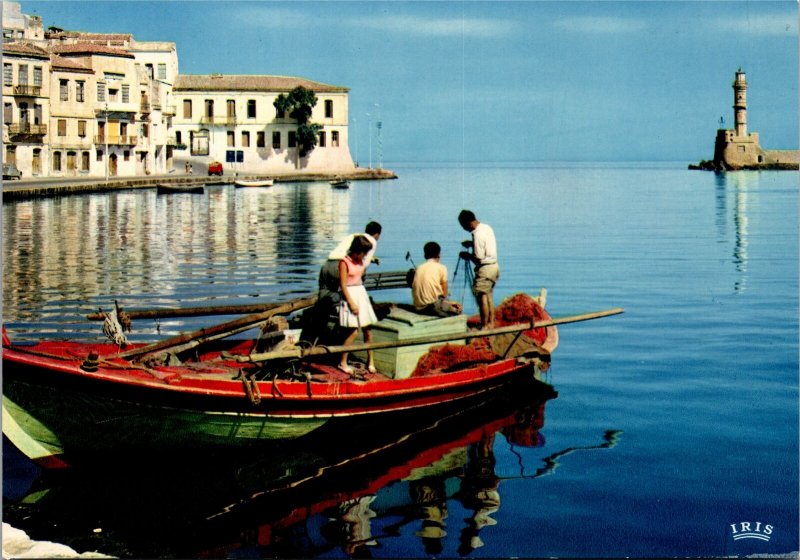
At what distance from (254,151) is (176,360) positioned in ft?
272

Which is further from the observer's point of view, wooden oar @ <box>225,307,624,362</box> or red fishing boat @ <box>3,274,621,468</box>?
wooden oar @ <box>225,307,624,362</box>

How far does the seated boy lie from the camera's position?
42.5ft

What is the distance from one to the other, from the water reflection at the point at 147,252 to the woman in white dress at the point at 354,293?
25.8 feet

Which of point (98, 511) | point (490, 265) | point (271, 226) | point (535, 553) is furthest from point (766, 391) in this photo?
point (271, 226)

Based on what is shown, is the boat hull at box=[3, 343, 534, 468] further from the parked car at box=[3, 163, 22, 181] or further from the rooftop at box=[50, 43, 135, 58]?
the rooftop at box=[50, 43, 135, 58]

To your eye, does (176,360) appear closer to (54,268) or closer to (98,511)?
(98,511)

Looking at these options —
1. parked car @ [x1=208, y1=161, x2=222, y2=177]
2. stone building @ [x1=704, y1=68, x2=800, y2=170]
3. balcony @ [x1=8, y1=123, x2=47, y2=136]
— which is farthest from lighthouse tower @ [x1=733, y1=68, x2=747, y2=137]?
balcony @ [x1=8, y1=123, x2=47, y2=136]

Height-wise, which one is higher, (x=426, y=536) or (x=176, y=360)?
(x=176, y=360)

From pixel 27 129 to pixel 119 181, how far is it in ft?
22.4

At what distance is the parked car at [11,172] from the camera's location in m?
60.5

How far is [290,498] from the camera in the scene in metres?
10.3

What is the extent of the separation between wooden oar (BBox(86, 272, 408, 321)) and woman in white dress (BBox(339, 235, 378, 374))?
8.48ft

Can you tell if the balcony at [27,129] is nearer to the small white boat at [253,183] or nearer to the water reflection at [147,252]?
the water reflection at [147,252]

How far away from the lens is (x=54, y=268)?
2841 cm
